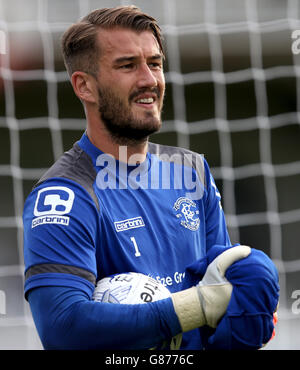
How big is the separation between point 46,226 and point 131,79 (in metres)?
0.65

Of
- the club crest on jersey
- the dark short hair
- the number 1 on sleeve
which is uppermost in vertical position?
the dark short hair

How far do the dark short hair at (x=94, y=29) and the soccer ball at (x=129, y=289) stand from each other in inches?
31.9

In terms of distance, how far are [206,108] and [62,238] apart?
5748 millimetres

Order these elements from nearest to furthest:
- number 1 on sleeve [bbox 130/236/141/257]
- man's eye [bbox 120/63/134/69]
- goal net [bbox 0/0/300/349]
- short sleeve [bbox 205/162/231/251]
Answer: number 1 on sleeve [bbox 130/236/141/257] → man's eye [bbox 120/63/134/69] → short sleeve [bbox 205/162/231/251] → goal net [bbox 0/0/300/349]

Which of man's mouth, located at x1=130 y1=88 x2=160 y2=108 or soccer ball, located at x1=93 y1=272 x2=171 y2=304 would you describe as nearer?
soccer ball, located at x1=93 y1=272 x2=171 y2=304

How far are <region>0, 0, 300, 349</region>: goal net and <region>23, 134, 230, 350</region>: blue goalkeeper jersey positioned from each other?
7.92ft

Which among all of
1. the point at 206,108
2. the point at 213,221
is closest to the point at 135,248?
the point at 213,221

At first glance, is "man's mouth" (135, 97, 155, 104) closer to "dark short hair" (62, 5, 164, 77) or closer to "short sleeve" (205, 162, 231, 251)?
"dark short hair" (62, 5, 164, 77)

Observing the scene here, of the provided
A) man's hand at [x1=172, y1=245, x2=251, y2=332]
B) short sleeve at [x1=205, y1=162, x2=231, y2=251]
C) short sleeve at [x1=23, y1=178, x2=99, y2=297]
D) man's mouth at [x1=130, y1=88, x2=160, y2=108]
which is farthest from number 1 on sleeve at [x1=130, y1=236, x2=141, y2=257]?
man's mouth at [x1=130, y1=88, x2=160, y2=108]

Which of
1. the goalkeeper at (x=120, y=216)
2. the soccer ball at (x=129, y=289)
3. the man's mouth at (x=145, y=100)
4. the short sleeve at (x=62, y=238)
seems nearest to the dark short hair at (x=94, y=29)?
the goalkeeper at (x=120, y=216)

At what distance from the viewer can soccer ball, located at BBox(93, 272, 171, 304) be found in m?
2.12

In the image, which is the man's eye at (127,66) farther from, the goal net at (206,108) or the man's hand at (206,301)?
the goal net at (206,108)

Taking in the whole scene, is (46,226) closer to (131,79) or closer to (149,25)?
(131,79)

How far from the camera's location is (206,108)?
25.2 feet
